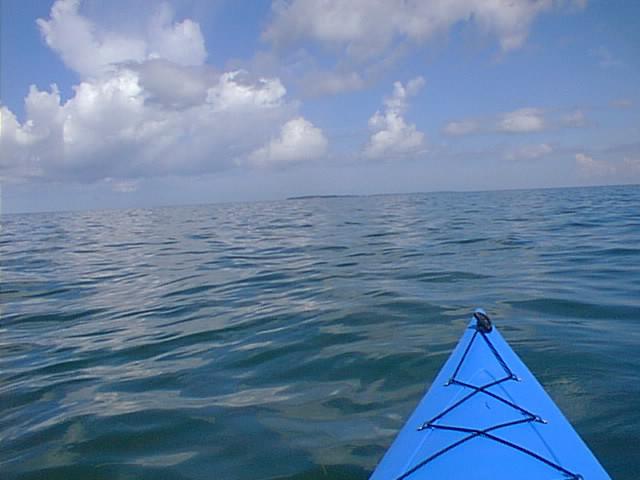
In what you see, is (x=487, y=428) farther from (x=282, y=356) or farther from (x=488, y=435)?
(x=282, y=356)

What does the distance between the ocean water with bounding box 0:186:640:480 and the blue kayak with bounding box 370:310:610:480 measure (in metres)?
0.72

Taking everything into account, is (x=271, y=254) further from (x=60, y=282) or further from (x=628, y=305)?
(x=628, y=305)

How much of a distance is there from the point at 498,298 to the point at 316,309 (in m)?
3.74

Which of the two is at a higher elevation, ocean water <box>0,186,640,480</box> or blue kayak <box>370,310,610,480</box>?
blue kayak <box>370,310,610,480</box>

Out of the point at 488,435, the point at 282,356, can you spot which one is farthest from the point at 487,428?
the point at 282,356

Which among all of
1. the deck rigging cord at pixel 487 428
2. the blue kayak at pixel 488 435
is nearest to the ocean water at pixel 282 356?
the blue kayak at pixel 488 435

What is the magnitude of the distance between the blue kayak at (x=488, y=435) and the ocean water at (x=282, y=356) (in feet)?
2.36

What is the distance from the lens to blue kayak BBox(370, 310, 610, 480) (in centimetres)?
296

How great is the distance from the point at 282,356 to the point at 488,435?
3848 millimetres

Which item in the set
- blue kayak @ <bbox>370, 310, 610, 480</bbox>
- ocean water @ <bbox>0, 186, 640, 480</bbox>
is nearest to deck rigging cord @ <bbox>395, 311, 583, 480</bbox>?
blue kayak @ <bbox>370, 310, 610, 480</bbox>

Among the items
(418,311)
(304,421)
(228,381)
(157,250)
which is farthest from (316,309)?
(157,250)

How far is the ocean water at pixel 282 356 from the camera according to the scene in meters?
4.32

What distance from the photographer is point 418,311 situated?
8375mm

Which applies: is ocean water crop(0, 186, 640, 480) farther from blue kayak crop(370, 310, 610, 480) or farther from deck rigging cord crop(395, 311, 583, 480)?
deck rigging cord crop(395, 311, 583, 480)
